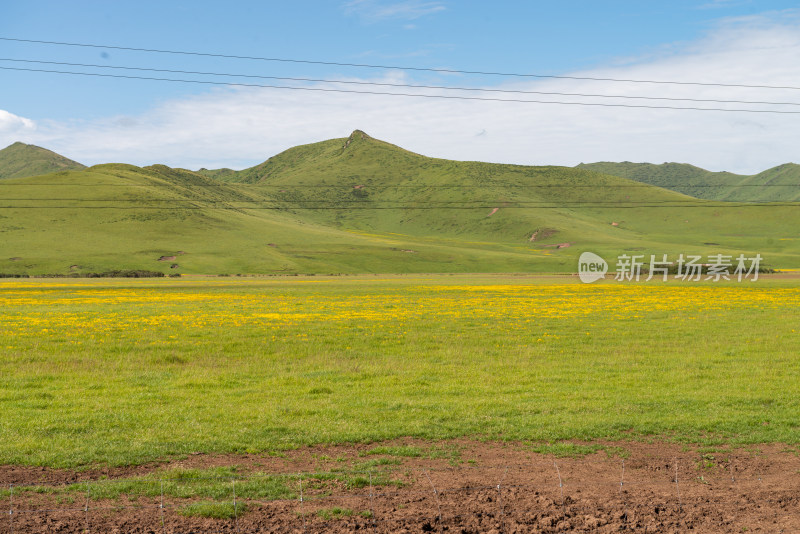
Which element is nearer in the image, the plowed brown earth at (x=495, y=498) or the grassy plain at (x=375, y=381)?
the plowed brown earth at (x=495, y=498)

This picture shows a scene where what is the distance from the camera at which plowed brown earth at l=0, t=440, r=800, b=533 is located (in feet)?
33.8

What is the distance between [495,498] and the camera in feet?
37.7

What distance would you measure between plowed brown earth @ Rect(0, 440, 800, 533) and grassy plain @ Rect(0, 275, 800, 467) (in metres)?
1.22

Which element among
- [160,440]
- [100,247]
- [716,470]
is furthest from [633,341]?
[100,247]

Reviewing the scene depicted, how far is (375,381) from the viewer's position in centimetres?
2214

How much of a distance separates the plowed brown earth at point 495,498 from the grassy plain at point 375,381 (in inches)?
48.1

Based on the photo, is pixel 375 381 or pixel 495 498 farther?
pixel 375 381

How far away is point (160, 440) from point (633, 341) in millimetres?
23976

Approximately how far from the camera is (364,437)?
1531 centimetres

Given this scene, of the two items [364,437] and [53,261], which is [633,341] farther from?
[53,261]

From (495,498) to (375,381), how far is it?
11.0 m

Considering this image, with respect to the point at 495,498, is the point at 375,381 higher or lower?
lower

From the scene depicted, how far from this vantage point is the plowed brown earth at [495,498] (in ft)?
33.8

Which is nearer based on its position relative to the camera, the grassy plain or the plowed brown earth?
the plowed brown earth
